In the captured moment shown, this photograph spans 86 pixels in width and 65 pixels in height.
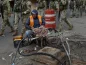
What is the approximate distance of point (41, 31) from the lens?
6594mm

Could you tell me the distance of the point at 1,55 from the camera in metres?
7.77

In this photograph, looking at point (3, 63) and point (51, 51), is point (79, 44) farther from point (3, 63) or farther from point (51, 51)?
point (3, 63)

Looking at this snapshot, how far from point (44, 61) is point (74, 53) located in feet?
3.37

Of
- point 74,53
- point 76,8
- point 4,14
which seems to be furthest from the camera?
point 76,8

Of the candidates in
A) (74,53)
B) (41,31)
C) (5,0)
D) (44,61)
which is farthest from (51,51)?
(5,0)

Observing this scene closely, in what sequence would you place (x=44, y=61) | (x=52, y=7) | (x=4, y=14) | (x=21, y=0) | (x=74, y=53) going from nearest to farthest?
A: (x=44, y=61), (x=74, y=53), (x=21, y=0), (x=4, y=14), (x=52, y=7)

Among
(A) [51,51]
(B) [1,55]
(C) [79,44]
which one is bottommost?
(B) [1,55]

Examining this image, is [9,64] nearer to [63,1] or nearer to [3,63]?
[3,63]

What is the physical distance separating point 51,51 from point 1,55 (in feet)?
8.95

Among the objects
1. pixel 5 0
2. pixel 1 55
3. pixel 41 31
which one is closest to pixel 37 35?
pixel 41 31

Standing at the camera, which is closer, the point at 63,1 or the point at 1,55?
the point at 1,55

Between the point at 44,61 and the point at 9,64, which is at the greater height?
the point at 44,61

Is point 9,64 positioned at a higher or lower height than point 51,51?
lower

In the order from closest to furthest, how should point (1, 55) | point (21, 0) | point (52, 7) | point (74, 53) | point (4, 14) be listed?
point (74, 53), point (1, 55), point (21, 0), point (4, 14), point (52, 7)
